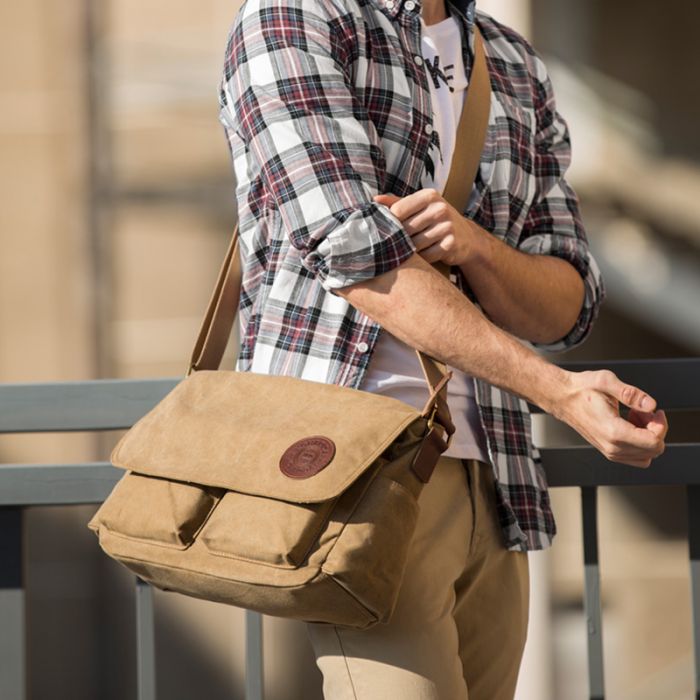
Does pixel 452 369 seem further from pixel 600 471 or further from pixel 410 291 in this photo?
pixel 600 471

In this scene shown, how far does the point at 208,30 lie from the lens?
3.81 metres

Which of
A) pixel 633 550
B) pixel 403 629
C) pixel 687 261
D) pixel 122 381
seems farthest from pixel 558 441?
pixel 403 629

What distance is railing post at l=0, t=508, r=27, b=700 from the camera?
6.13 feet

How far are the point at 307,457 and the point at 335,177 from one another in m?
0.32

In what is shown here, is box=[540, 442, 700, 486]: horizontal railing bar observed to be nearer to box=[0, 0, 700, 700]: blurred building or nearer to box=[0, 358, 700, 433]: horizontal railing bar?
box=[0, 358, 700, 433]: horizontal railing bar

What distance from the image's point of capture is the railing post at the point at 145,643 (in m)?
1.82

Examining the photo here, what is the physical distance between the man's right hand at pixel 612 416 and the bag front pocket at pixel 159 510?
1.36 feet

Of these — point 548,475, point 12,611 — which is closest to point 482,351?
point 548,475

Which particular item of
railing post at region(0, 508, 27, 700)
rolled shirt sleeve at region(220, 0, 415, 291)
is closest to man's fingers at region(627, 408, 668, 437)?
rolled shirt sleeve at region(220, 0, 415, 291)

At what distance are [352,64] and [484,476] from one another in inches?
21.4

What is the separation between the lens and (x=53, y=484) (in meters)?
1.85

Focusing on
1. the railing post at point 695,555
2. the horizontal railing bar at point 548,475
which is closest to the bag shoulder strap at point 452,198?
the horizontal railing bar at point 548,475

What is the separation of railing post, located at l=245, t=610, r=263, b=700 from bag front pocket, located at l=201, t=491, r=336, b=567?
20.6 inches

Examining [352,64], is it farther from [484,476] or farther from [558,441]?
[558,441]
